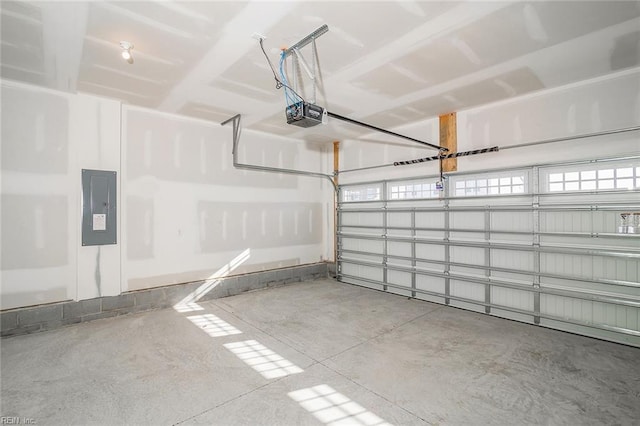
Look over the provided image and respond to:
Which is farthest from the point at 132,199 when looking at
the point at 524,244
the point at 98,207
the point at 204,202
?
the point at 524,244

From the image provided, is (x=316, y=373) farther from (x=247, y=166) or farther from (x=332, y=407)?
(x=247, y=166)

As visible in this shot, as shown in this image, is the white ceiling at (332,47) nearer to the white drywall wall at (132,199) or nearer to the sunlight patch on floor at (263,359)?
the white drywall wall at (132,199)

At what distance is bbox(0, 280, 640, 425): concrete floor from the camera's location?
6.95ft

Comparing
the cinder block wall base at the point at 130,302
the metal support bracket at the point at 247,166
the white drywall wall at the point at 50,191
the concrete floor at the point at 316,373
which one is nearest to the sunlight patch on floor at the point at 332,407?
the concrete floor at the point at 316,373

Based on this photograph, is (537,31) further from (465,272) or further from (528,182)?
(465,272)

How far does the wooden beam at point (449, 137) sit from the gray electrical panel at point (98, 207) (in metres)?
5.02

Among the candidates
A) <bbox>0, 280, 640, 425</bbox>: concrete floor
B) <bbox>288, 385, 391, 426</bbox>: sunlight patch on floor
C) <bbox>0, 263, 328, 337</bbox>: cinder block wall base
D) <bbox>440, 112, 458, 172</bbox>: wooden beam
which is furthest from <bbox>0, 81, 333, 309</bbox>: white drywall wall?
<bbox>288, 385, 391, 426</bbox>: sunlight patch on floor

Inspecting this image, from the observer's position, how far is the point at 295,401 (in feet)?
7.36

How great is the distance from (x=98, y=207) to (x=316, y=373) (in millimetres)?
3665

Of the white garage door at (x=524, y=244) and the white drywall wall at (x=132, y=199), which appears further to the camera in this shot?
the white drywall wall at (x=132, y=199)

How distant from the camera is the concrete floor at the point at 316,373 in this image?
2117mm

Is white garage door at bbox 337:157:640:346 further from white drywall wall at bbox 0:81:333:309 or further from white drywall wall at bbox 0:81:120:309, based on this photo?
white drywall wall at bbox 0:81:120:309

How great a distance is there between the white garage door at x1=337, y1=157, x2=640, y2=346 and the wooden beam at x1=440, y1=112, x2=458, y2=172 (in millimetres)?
212

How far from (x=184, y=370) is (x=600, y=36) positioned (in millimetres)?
4872
